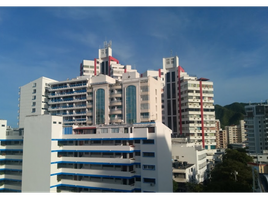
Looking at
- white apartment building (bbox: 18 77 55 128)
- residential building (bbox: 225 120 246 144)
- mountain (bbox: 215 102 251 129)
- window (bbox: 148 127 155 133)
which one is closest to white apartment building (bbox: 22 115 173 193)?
window (bbox: 148 127 155 133)

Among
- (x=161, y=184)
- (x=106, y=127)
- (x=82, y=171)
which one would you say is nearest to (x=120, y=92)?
(x=106, y=127)

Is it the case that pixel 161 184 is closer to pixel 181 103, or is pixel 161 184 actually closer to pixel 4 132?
pixel 4 132

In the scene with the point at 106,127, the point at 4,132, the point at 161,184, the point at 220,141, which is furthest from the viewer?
the point at 220,141

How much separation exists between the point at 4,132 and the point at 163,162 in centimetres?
1938

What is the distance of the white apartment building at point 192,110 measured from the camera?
148 feet

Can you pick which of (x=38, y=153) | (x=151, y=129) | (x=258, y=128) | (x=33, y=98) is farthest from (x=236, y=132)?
(x=38, y=153)

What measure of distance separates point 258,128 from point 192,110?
20.5m

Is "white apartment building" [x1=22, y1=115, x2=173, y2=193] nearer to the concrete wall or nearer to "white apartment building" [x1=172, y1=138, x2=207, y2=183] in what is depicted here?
the concrete wall

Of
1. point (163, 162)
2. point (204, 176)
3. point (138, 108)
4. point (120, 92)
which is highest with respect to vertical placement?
point (120, 92)

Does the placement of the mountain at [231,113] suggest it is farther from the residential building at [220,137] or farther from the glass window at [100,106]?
the glass window at [100,106]

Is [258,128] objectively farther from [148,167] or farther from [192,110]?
[148,167]

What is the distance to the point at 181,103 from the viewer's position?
47.6 m

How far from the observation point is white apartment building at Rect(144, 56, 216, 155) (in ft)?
148

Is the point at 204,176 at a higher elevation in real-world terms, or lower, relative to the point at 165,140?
lower
